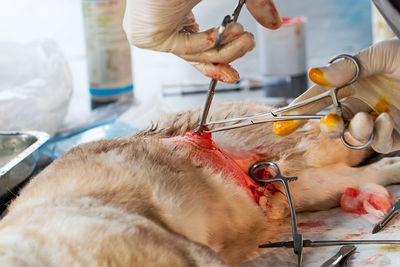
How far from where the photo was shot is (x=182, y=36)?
780mm

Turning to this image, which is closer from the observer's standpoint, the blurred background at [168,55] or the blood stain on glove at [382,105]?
the blood stain on glove at [382,105]

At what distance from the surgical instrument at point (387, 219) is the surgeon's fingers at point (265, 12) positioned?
0.40m

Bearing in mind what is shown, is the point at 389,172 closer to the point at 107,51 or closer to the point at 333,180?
the point at 333,180

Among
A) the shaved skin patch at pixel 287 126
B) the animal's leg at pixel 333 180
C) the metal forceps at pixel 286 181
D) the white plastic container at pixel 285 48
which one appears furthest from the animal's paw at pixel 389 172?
the white plastic container at pixel 285 48

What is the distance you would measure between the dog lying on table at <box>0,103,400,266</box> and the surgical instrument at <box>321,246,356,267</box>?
0.46ft

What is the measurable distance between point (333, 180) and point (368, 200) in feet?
0.34

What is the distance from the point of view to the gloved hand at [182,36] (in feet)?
2.46

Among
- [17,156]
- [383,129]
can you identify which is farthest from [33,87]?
[383,129]

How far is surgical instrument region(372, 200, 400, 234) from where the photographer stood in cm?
94

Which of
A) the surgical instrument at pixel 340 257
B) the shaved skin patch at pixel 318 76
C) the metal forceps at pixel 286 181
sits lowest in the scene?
the surgical instrument at pixel 340 257

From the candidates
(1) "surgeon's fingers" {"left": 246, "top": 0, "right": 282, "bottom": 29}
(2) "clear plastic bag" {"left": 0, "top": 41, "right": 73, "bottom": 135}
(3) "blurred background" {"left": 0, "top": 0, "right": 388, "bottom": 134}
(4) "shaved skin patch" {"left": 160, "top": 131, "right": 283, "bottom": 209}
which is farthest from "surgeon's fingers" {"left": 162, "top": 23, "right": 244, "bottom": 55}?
(3) "blurred background" {"left": 0, "top": 0, "right": 388, "bottom": 134}

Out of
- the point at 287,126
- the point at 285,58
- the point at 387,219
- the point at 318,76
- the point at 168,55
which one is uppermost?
the point at 318,76

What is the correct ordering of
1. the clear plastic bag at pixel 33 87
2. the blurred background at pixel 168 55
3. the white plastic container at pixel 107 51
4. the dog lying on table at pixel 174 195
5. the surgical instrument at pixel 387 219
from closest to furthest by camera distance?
the dog lying on table at pixel 174 195, the surgical instrument at pixel 387 219, the clear plastic bag at pixel 33 87, the white plastic container at pixel 107 51, the blurred background at pixel 168 55

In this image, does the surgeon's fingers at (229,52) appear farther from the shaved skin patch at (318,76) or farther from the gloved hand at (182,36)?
the shaved skin patch at (318,76)
